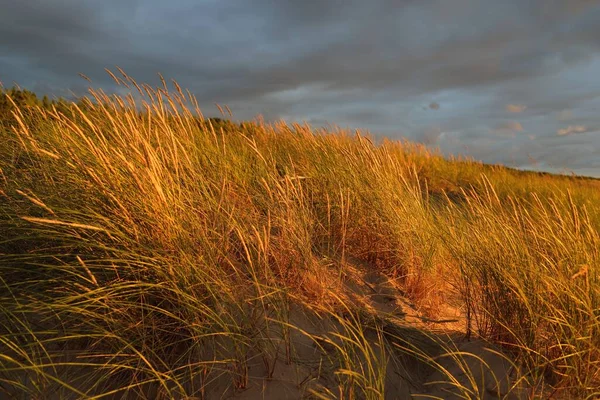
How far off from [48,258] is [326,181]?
95.6 inches

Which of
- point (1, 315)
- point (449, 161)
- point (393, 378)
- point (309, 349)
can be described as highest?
point (449, 161)

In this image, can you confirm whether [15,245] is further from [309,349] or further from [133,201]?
[309,349]

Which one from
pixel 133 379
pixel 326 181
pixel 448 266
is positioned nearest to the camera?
pixel 133 379

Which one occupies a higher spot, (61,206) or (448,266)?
(61,206)

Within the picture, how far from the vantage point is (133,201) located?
2.31m

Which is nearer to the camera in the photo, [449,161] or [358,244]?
[358,244]

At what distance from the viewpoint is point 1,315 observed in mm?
2373

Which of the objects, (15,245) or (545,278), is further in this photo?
(15,245)

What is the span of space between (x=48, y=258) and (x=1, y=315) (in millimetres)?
365

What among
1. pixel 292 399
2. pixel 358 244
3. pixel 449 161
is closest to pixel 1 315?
pixel 292 399

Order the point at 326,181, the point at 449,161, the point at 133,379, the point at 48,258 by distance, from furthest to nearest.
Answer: the point at 449,161, the point at 326,181, the point at 48,258, the point at 133,379

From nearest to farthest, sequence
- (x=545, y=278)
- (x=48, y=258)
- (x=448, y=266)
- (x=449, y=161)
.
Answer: (x=545, y=278) → (x=48, y=258) → (x=448, y=266) → (x=449, y=161)

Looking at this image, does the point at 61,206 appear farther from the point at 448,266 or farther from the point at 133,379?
the point at 448,266

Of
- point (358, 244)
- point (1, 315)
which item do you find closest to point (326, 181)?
point (358, 244)
